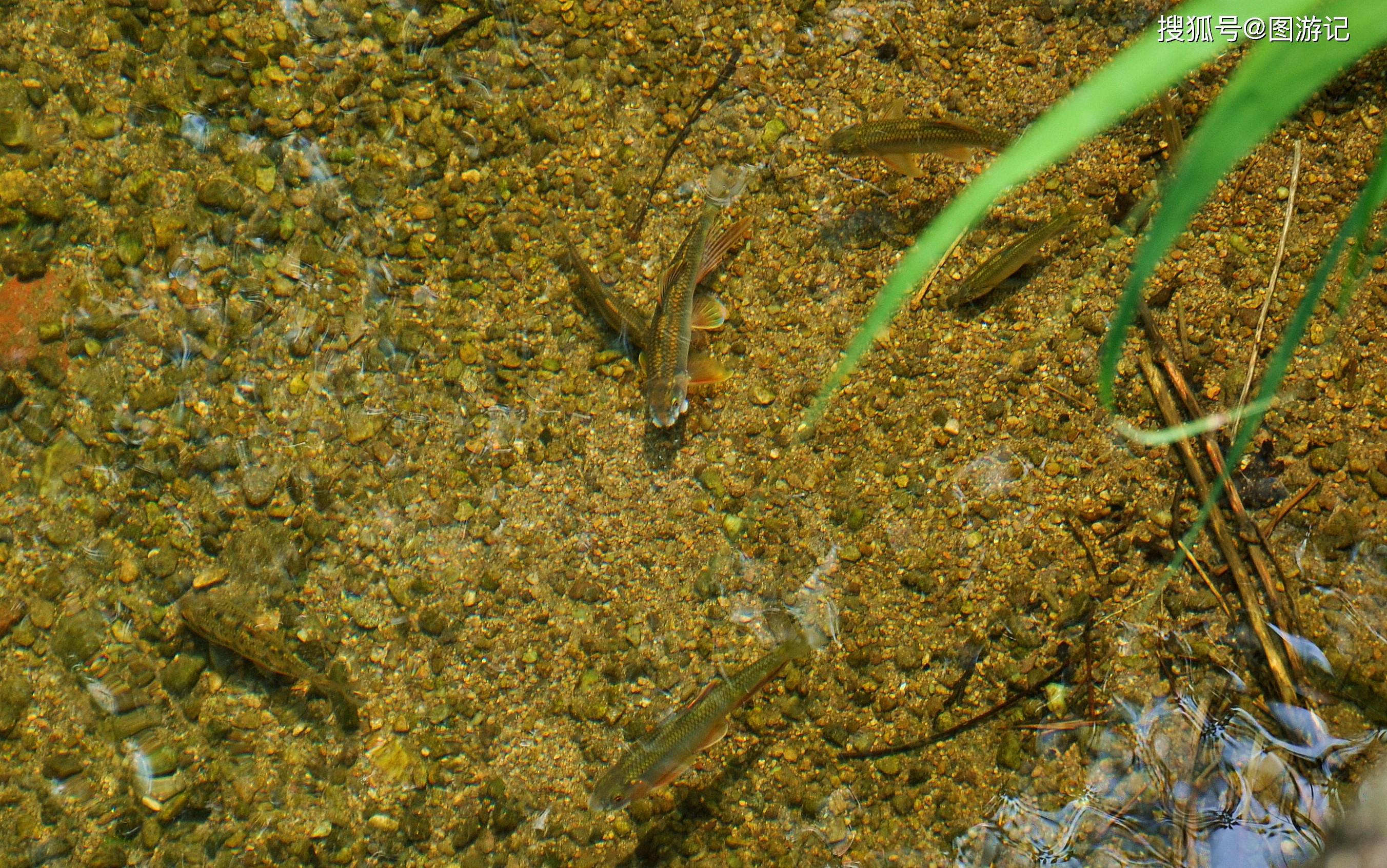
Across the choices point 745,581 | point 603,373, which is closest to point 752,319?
point 603,373

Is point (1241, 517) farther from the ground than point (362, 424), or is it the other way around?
point (1241, 517)

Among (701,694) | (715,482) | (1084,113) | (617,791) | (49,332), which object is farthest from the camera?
(49,332)

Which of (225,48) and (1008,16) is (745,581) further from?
(225,48)

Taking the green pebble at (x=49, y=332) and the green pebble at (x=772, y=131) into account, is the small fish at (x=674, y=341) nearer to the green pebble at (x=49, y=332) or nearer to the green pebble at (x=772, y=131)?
the green pebble at (x=772, y=131)

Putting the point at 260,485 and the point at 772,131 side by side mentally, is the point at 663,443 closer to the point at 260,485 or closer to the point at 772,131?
the point at 772,131

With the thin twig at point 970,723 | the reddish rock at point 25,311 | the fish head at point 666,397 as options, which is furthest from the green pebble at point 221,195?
the thin twig at point 970,723

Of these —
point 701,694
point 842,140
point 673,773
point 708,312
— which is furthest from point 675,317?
point 673,773

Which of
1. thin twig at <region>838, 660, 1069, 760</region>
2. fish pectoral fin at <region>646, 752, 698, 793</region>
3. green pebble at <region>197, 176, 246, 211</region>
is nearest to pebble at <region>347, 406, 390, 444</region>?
green pebble at <region>197, 176, 246, 211</region>

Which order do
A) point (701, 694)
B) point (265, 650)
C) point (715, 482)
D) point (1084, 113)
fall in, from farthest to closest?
point (715, 482)
point (265, 650)
point (701, 694)
point (1084, 113)
